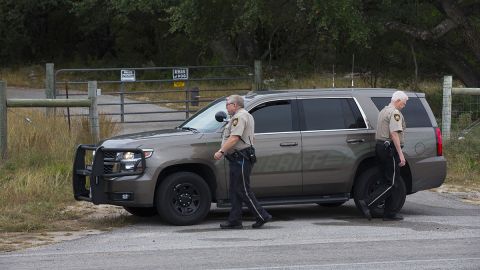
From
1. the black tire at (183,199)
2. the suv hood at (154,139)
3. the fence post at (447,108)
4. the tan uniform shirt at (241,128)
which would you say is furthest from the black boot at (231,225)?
the fence post at (447,108)

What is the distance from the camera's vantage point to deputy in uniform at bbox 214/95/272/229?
36.3ft

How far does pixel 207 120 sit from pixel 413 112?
9.50 feet

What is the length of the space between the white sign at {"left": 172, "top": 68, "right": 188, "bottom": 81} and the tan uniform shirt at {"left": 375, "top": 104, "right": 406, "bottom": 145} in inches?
474

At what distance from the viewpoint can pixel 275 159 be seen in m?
11.9

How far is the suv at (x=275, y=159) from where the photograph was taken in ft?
37.4

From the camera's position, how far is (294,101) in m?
12.2

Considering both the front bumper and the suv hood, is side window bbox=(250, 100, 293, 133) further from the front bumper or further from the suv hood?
the front bumper

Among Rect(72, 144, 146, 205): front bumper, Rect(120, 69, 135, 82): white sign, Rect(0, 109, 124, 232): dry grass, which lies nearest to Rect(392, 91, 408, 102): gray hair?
Rect(72, 144, 146, 205): front bumper

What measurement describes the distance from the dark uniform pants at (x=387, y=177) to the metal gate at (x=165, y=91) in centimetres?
830

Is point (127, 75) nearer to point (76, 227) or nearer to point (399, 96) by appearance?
point (76, 227)

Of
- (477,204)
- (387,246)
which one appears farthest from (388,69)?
(387,246)

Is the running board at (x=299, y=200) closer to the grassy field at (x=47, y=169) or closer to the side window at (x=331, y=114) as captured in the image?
the side window at (x=331, y=114)

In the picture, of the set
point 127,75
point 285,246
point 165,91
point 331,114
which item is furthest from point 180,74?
point 285,246

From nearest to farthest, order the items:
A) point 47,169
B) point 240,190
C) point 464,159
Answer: point 240,190 → point 47,169 → point 464,159
